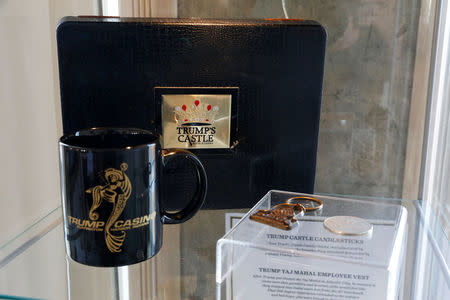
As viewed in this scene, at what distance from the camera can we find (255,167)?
457 millimetres

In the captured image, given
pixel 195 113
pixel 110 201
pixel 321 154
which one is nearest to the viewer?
pixel 110 201

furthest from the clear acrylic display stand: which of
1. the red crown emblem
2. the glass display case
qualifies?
the red crown emblem

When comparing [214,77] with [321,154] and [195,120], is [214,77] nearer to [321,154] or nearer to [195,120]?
[195,120]

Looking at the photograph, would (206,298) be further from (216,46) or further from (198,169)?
(216,46)

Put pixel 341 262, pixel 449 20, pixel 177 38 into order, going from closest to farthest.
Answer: pixel 341 262 < pixel 177 38 < pixel 449 20

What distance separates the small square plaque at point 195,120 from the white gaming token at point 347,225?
13 centimetres

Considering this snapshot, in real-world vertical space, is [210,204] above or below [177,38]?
below

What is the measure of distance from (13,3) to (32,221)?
21 cm

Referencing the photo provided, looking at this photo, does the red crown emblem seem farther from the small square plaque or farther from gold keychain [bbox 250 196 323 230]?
gold keychain [bbox 250 196 323 230]

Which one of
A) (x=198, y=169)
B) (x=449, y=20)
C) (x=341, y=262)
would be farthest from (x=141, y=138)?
(x=449, y=20)

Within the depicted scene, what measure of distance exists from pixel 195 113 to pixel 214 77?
4 cm

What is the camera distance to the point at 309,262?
315 mm

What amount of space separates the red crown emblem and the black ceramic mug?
0.32 feet

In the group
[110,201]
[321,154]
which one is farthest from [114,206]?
[321,154]
